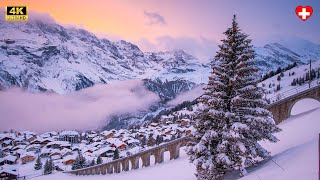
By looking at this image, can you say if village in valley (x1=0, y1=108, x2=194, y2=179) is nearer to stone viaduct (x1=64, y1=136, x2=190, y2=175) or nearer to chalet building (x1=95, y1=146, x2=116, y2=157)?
chalet building (x1=95, y1=146, x2=116, y2=157)

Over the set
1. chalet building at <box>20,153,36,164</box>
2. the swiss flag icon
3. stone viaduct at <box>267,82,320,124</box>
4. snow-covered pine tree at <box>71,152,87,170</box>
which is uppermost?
the swiss flag icon

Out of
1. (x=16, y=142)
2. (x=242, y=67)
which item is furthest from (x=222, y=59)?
(x=16, y=142)

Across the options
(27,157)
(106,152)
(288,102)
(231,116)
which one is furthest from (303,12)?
(27,157)

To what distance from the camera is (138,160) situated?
6981 cm

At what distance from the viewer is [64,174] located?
80.8m

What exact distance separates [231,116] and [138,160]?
165 feet

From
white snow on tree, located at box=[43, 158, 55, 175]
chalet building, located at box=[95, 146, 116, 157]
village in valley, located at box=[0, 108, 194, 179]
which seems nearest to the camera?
white snow on tree, located at box=[43, 158, 55, 175]

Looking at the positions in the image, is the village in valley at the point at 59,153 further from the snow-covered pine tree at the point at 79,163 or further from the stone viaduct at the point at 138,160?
the stone viaduct at the point at 138,160

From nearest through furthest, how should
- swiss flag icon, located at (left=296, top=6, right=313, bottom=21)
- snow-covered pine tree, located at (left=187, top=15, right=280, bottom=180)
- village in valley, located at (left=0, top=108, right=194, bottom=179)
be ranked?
swiss flag icon, located at (left=296, top=6, right=313, bottom=21) < snow-covered pine tree, located at (left=187, top=15, right=280, bottom=180) < village in valley, located at (left=0, top=108, right=194, bottom=179)

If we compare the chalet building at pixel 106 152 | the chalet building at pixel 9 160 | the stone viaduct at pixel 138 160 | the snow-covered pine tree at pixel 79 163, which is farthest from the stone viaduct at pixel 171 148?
the chalet building at pixel 9 160

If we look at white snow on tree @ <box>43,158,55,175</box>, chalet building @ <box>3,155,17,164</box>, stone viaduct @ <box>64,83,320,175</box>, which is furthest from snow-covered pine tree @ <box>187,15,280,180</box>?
chalet building @ <box>3,155,17,164</box>

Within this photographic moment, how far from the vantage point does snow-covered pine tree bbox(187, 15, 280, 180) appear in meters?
21.2

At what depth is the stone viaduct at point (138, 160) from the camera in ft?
187

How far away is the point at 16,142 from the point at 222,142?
149406 millimetres
